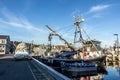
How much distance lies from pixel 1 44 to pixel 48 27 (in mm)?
45974

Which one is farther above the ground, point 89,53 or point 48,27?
point 48,27

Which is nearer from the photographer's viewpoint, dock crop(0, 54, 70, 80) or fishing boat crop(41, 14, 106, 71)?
dock crop(0, 54, 70, 80)

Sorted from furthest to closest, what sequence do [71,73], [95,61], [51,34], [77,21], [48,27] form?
1. [48,27]
2. [51,34]
3. [77,21]
4. [95,61]
5. [71,73]

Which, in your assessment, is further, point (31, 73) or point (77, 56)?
point (77, 56)

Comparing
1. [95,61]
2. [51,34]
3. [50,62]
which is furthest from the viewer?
[51,34]

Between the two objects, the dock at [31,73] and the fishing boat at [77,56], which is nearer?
the dock at [31,73]

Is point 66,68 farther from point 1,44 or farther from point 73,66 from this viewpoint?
point 1,44

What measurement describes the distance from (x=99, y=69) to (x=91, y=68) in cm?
796

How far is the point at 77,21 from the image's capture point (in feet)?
227

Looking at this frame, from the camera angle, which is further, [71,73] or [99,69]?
[99,69]

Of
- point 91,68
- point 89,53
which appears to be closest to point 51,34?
point 89,53

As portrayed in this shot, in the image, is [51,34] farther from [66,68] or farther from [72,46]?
[66,68]

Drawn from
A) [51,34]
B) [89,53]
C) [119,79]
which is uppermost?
[51,34]

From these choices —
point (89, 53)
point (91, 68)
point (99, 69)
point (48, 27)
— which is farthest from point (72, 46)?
point (91, 68)
